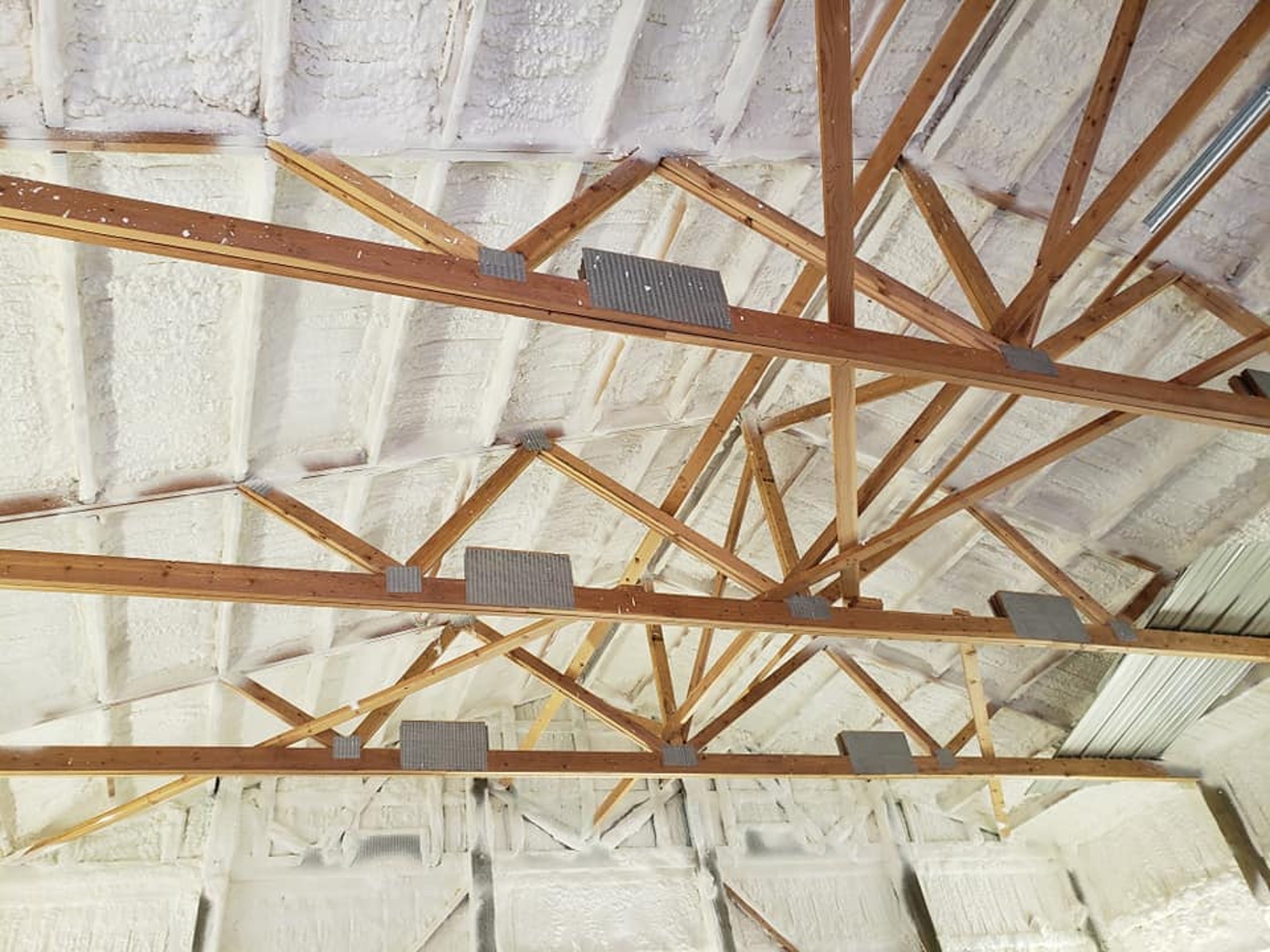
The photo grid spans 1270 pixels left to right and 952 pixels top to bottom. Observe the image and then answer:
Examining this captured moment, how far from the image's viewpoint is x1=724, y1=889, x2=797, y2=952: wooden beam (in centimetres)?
1103

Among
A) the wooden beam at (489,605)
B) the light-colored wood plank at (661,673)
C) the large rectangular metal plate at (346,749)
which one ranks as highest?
the light-colored wood plank at (661,673)

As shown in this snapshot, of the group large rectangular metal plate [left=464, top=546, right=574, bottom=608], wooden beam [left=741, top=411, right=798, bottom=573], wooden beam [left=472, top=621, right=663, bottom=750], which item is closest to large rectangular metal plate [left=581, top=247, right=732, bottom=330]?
large rectangular metal plate [left=464, top=546, right=574, bottom=608]

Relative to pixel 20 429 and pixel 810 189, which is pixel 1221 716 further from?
pixel 20 429

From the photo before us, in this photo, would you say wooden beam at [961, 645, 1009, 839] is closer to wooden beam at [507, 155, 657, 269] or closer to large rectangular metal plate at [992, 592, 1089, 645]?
large rectangular metal plate at [992, 592, 1089, 645]

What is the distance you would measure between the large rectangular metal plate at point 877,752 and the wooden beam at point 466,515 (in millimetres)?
4411

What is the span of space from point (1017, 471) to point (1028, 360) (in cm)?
147

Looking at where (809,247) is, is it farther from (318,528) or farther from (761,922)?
(761,922)

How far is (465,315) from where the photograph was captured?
582 centimetres

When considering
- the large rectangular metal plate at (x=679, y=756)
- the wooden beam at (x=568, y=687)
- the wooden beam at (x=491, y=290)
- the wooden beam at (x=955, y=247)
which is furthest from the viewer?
the large rectangular metal plate at (x=679, y=756)

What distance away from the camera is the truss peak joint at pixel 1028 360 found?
476 centimetres

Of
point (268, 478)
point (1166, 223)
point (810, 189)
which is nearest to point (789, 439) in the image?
point (810, 189)

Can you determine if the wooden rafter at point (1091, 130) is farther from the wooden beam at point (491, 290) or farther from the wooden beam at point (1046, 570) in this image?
the wooden beam at point (1046, 570)

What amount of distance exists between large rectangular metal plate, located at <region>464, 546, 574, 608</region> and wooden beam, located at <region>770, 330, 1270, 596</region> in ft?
5.33

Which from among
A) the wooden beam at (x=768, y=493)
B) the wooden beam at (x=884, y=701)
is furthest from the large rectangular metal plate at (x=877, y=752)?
the wooden beam at (x=768, y=493)
